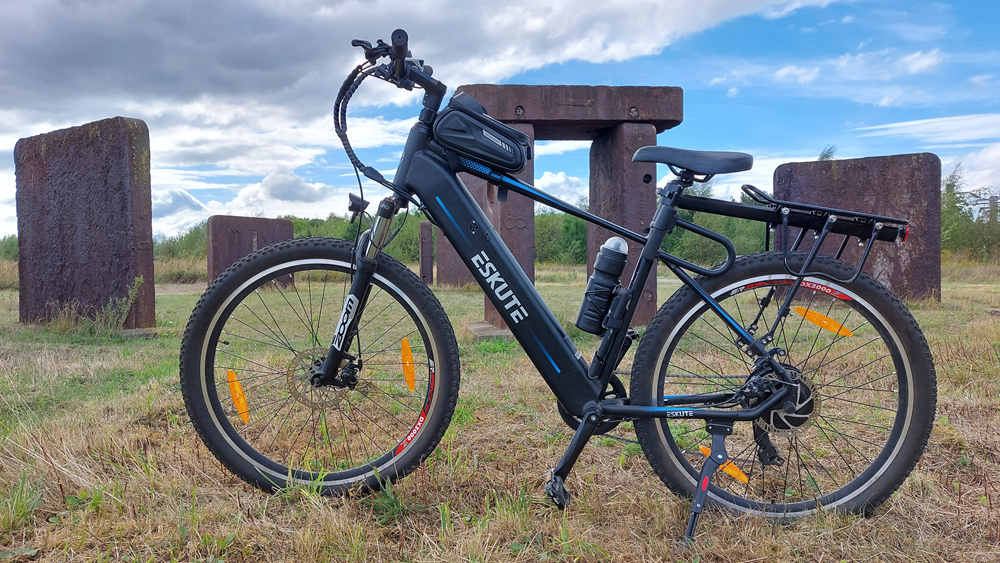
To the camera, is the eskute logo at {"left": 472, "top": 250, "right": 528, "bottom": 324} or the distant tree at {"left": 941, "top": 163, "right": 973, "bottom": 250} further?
the distant tree at {"left": 941, "top": 163, "right": 973, "bottom": 250}

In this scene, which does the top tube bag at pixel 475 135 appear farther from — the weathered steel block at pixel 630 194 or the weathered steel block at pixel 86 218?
the weathered steel block at pixel 86 218

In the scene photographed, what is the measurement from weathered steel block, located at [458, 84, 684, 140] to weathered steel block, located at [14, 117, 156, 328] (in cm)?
319

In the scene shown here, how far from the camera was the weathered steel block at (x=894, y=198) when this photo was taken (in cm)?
805

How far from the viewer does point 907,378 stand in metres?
2.23

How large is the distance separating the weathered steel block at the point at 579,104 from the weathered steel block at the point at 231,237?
5636mm

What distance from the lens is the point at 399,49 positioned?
2178 mm

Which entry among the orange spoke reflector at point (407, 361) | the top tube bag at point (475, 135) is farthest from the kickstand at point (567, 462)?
the top tube bag at point (475, 135)

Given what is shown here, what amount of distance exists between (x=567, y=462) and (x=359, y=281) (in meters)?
0.90

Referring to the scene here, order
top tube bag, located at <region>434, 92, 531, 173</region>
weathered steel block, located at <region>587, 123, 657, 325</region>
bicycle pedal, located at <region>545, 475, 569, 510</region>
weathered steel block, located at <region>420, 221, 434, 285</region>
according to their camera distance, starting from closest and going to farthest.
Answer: bicycle pedal, located at <region>545, 475, 569, 510</region> < top tube bag, located at <region>434, 92, 531, 173</region> < weathered steel block, located at <region>587, 123, 657, 325</region> < weathered steel block, located at <region>420, 221, 434, 285</region>

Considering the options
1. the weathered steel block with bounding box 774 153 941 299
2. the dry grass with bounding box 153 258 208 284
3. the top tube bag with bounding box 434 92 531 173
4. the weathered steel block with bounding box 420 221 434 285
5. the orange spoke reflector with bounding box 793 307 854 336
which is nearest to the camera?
the top tube bag with bounding box 434 92 531 173

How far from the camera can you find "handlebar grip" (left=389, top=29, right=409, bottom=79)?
7.11ft

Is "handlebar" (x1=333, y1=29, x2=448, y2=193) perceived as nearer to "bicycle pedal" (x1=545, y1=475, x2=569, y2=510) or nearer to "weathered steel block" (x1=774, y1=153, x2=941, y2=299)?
"bicycle pedal" (x1=545, y1=475, x2=569, y2=510)

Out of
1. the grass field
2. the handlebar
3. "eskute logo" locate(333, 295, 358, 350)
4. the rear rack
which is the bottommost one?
the grass field

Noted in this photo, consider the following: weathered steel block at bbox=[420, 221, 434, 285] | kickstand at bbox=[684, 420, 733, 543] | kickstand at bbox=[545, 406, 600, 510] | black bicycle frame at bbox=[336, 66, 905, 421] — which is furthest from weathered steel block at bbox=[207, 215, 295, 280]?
kickstand at bbox=[684, 420, 733, 543]
